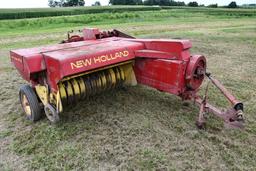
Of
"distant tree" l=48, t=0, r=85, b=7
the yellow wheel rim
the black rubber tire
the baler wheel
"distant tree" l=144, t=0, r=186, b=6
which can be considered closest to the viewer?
the baler wheel

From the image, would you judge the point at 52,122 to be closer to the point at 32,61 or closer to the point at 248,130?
the point at 32,61

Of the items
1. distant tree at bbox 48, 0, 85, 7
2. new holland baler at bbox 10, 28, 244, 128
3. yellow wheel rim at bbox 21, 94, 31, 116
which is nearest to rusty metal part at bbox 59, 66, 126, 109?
new holland baler at bbox 10, 28, 244, 128

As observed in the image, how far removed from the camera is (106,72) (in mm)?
3826

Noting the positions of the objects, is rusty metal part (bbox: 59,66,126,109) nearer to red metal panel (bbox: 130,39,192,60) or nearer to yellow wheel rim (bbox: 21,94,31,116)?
yellow wheel rim (bbox: 21,94,31,116)

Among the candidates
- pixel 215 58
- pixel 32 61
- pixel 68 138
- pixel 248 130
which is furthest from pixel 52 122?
pixel 215 58

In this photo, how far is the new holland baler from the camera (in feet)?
10.2

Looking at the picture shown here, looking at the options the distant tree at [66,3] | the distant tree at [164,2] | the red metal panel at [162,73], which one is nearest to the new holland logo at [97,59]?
the red metal panel at [162,73]

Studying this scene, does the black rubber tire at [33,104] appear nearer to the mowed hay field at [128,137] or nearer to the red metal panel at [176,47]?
the mowed hay field at [128,137]

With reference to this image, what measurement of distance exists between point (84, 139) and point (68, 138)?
17 cm

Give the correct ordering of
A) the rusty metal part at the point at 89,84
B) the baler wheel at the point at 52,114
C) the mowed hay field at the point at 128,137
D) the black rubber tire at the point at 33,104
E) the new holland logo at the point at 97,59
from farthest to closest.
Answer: the black rubber tire at the point at 33,104, the rusty metal part at the point at 89,84, the baler wheel at the point at 52,114, the new holland logo at the point at 97,59, the mowed hay field at the point at 128,137

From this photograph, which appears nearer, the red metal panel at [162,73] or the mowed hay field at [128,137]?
the mowed hay field at [128,137]

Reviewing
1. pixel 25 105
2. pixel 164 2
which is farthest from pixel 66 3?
pixel 25 105

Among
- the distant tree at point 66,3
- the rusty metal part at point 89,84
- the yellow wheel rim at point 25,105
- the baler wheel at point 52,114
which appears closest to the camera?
the baler wheel at point 52,114

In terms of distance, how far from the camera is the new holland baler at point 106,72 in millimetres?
3123
